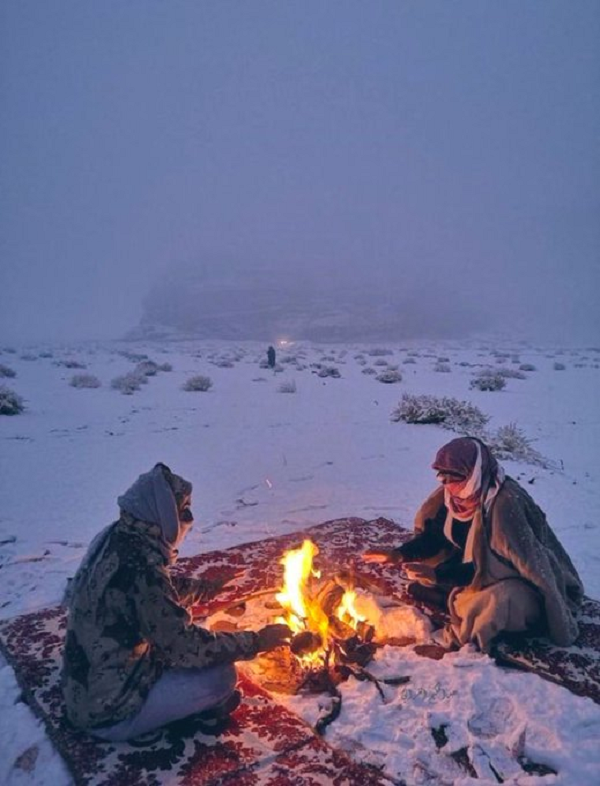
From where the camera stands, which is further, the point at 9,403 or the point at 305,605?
the point at 9,403

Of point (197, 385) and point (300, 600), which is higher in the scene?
point (300, 600)

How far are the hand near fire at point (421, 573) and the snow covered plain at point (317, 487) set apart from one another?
0.89 metres

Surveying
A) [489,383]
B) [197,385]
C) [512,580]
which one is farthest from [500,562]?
[489,383]

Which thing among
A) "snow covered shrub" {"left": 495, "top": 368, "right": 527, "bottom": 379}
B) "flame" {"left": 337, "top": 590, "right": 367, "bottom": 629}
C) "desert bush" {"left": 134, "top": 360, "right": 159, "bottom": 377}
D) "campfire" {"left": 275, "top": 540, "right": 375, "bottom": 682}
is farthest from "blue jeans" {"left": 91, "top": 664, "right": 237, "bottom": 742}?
"snow covered shrub" {"left": 495, "top": 368, "right": 527, "bottom": 379}

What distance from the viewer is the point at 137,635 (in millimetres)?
3064

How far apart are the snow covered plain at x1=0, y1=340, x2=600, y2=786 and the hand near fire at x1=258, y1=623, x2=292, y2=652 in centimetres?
49

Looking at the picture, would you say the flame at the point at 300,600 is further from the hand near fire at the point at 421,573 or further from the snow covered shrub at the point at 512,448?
the snow covered shrub at the point at 512,448

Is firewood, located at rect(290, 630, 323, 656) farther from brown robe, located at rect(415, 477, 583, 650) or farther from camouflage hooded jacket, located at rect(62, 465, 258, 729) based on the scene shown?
brown robe, located at rect(415, 477, 583, 650)

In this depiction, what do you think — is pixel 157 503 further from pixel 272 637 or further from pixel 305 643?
pixel 305 643

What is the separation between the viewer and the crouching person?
9.54ft

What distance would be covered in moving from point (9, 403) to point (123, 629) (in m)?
12.2

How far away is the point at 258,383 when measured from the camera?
828 inches

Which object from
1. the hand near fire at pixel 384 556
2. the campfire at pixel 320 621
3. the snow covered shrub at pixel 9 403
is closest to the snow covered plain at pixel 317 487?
the campfire at pixel 320 621

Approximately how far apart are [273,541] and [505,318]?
368ft
